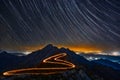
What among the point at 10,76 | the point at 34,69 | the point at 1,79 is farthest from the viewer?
the point at 34,69

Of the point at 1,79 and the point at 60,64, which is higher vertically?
the point at 60,64

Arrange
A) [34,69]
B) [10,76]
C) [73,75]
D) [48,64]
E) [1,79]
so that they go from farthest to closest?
[73,75] → [48,64] → [34,69] → [10,76] → [1,79]

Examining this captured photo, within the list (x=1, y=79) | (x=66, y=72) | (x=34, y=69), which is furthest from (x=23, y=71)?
(x=66, y=72)

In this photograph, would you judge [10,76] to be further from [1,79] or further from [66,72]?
[66,72]

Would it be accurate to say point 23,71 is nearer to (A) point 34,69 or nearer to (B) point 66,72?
(A) point 34,69

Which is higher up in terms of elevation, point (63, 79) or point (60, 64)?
point (60, 64)

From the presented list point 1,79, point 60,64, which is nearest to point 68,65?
point 60,64

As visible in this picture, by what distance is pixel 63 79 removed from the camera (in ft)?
287

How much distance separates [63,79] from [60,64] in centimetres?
1234

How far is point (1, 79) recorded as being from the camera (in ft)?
231

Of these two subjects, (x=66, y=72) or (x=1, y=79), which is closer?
(x=1, y=79)

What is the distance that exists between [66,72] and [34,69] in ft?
45.6

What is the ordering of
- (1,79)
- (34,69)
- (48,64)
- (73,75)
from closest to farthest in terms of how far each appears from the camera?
(1,79) < (34,69) < (48,64) < (73,75)

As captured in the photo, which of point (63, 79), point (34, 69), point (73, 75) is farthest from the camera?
point (73, 75)
